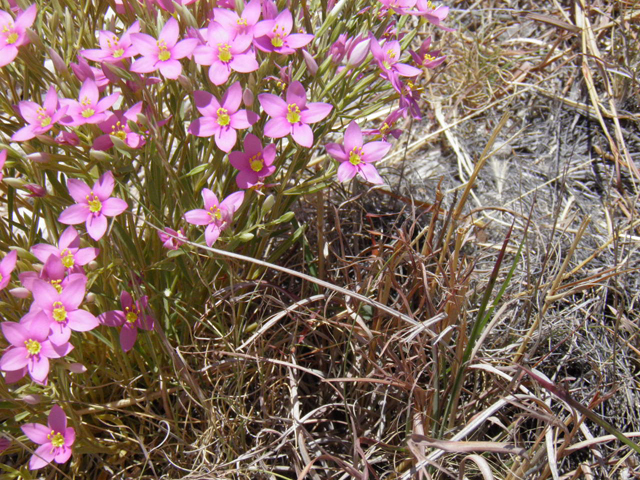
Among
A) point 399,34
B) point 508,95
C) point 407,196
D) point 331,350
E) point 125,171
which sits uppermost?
point 399,34

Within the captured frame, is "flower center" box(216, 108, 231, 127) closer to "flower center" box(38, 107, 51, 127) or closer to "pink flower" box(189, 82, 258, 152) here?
"pink flower" box(189, 82, 258, 152)

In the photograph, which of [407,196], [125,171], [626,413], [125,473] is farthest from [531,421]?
[125,171]

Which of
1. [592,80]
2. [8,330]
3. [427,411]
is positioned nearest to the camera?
[8,330]

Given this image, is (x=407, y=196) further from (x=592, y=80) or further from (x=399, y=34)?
(x=592, y=80)

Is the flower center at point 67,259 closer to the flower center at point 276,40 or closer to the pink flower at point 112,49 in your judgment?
the pink flower at point 112,49

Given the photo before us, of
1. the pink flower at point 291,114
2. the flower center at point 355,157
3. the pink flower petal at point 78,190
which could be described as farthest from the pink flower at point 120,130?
the flower center at point 355,157

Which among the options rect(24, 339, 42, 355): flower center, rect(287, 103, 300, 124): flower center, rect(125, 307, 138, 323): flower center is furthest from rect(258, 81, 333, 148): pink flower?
rect(24, 339, 42, 355): flower center

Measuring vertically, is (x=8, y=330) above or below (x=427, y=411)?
above
